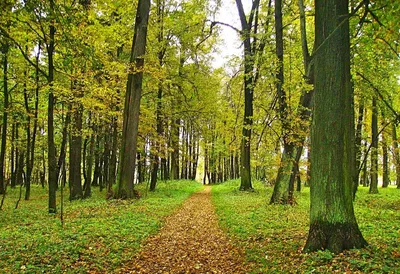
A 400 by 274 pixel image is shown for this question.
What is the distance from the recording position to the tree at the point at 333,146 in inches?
209

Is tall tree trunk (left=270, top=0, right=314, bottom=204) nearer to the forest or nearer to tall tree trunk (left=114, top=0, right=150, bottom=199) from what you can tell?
the forest

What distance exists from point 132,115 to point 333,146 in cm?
1037

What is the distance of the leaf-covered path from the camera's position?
5699 millimetres

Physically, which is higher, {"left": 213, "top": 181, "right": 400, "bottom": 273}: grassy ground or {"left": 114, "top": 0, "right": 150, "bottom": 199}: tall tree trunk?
{"left": 114, "top": 0, "right": 150, "bottom": 199}: tall tree trunk

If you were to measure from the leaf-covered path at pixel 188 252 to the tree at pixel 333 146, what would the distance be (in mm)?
1653

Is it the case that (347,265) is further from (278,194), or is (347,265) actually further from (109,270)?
(278,194)

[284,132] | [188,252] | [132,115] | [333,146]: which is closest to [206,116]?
[132,115]

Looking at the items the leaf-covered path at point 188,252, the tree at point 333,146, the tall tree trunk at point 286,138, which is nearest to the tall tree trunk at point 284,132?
the tall tree trunk at point 286,138

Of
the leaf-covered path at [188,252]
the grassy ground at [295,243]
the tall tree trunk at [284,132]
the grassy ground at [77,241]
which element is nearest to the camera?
the grassy ground at [295,243]

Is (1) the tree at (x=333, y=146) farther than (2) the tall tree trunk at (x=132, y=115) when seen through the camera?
No

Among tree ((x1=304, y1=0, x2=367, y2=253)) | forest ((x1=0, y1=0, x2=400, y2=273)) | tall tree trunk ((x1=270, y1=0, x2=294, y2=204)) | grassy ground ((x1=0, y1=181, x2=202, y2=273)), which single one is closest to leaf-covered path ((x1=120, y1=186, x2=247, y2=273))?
forest ((x1=0, y1=0, x2=400, y2=273))

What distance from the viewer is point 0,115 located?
21297 millimetres

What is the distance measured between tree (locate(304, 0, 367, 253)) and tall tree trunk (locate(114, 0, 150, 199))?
385 inches

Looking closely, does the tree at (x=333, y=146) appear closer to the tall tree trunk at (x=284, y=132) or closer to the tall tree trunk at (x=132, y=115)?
the tall tree trunk at (x=284, y=132)
